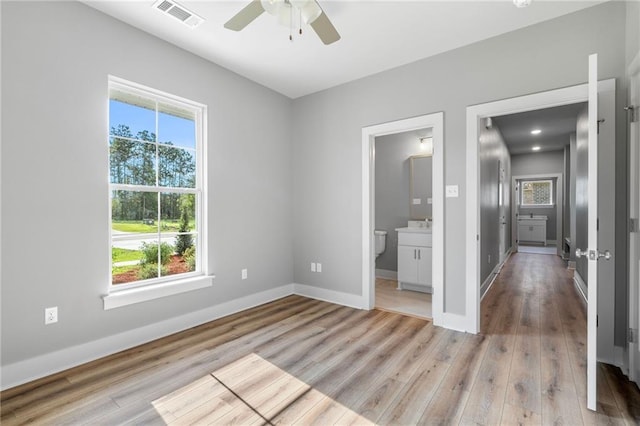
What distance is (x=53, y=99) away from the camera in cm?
217

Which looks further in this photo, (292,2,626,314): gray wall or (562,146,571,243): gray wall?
(562,146,571,243): gray wall

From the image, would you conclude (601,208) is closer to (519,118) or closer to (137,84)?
(519,118)

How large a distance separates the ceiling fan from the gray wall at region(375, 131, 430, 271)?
3.28 metres

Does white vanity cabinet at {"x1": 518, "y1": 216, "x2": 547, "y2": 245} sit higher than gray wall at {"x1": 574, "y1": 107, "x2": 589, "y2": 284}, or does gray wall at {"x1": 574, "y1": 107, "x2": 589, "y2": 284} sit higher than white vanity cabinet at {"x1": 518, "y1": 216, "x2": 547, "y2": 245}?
gray wall at {"x1": 574, "y1": 107, "x2": 589, "y2": 284}

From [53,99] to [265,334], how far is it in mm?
2561

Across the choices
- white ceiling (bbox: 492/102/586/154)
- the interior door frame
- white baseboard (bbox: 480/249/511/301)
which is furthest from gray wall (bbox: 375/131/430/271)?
the interior door frame

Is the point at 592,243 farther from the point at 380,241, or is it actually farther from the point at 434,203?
the point at 380,241

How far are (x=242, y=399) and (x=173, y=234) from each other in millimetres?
1770

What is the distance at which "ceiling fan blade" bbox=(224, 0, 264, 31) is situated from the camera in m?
1.98

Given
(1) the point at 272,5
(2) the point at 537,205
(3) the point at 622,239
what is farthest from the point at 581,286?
(2) the point at 537,205

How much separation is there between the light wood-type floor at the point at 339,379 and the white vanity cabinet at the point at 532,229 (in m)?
7.60

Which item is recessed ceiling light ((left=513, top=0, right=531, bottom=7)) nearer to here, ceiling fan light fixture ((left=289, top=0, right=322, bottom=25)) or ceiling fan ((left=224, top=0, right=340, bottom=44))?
ceiling fan ((left=224, top=0, right=340, bottom=44))

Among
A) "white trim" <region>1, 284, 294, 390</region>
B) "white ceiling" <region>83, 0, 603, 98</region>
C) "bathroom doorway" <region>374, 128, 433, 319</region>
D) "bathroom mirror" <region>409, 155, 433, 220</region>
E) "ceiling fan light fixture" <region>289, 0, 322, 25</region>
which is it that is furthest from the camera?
"bathroom mirror" <region>409, 155, 433, 220</region>

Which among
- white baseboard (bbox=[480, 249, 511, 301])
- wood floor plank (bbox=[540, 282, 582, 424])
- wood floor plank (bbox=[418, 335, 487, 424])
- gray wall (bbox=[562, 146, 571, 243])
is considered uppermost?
gray wall (bbox=[562, 146, 571, 243])
